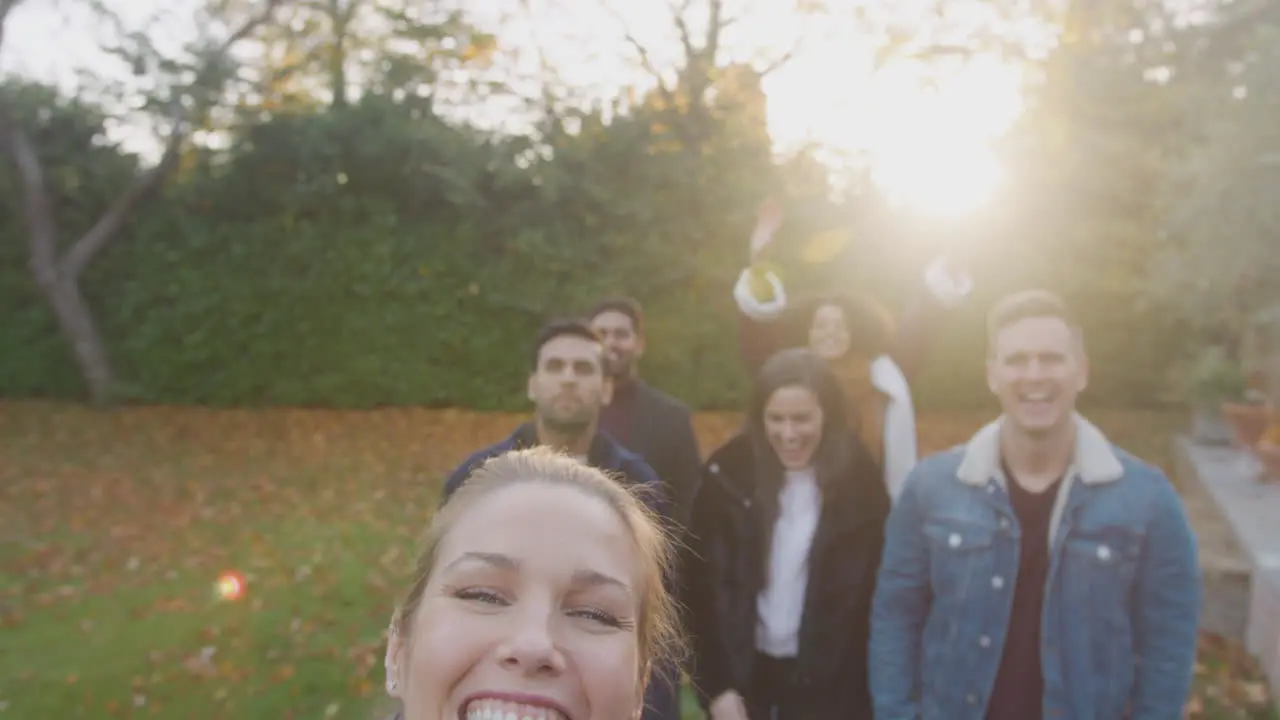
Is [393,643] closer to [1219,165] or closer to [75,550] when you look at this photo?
[75,550]

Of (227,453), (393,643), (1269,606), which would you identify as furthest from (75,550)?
(1269,606)

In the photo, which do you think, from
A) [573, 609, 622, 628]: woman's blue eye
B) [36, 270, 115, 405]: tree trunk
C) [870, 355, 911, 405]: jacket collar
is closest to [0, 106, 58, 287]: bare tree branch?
[36, 270, 115, 405]: tree trunk

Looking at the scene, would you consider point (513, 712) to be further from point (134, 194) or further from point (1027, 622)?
point (134, 194)

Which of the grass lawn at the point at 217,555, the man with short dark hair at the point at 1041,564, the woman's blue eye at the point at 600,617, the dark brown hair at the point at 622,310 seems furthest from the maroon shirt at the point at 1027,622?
the grass lawn at the point at 217,555

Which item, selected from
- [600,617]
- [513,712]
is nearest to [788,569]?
[600,617]

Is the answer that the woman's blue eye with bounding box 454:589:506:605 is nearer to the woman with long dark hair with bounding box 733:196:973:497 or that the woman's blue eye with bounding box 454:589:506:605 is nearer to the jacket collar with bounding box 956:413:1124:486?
the jacket collar with bounding box 956:413:1124:486

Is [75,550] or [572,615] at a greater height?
[572,615]

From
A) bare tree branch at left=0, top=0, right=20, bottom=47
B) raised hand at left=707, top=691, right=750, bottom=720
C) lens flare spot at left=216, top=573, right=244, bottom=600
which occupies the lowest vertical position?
lens flare spot at left=216, top=573, right=244, bottom=600

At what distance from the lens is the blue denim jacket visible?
254 centimetres

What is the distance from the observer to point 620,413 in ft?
15.2

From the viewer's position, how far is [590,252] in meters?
14.2

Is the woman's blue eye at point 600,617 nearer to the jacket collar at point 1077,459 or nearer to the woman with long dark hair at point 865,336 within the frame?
the jacket collar at point 1077,459

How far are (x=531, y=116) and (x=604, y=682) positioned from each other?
1415 cm

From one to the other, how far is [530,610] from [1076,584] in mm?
1751
